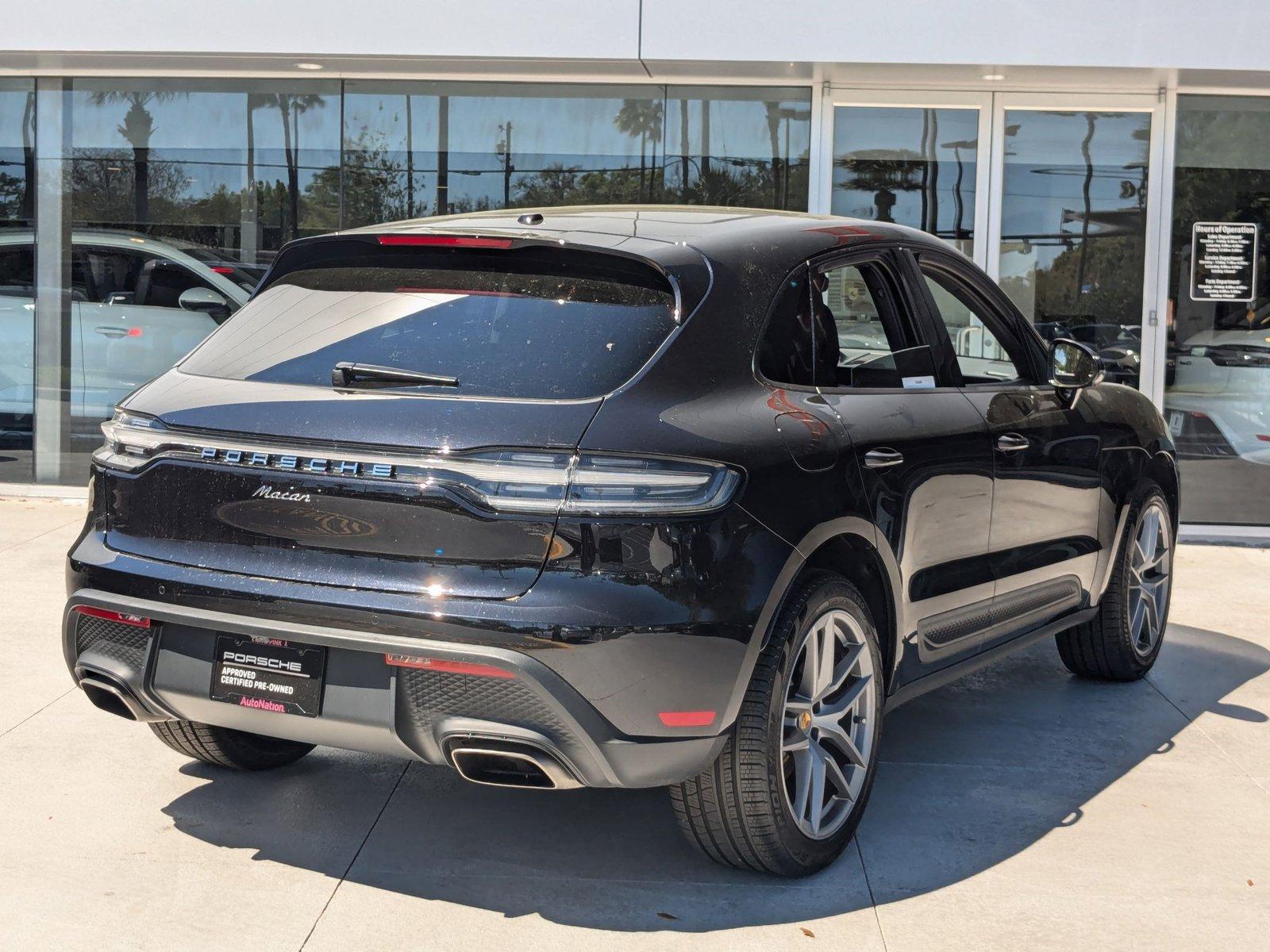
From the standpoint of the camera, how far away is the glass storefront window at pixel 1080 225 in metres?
9.95

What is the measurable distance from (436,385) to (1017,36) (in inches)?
261

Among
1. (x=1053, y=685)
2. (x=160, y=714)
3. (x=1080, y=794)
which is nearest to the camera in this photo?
(x=160, y=714)

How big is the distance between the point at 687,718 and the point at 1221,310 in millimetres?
7889

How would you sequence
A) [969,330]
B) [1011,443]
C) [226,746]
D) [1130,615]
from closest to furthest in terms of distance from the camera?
[226,746], [1011,443], [969,330], [1130,615]

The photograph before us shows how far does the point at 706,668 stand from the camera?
333cm

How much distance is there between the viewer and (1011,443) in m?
4.76

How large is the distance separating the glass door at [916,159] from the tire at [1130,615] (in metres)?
4.24

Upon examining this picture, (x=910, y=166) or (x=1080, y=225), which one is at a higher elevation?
(x=910, y=166)

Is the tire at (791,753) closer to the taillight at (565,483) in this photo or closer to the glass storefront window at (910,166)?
the taillight at (565,483)

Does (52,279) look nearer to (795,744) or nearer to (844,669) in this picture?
(844,669)

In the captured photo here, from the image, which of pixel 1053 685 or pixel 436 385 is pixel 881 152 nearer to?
pixel 1053 685

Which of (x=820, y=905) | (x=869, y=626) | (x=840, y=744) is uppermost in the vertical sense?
(x=869, y=626)

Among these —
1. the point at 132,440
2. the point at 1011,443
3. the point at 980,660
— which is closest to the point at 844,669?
the point at 980,660

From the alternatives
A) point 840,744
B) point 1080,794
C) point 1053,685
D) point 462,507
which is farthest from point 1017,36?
point 462,507
